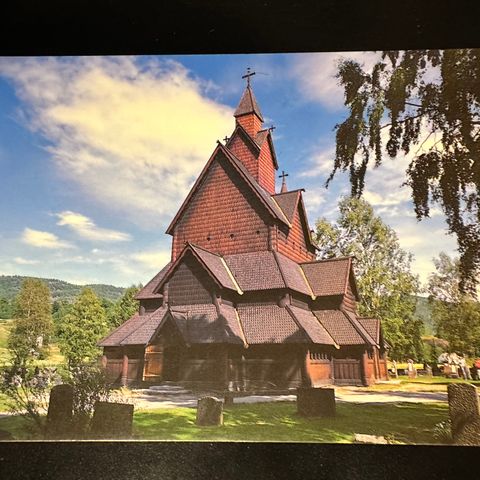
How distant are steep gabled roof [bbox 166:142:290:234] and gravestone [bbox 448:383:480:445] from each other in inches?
192

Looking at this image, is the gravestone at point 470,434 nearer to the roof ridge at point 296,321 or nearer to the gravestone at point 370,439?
the gravestone at point 370,439

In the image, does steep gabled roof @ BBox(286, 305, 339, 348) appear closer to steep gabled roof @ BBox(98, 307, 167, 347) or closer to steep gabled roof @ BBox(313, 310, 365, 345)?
steep gabled roof @ BBox(313, 310, 365, 345)

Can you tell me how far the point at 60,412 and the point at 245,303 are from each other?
4231 millimetres

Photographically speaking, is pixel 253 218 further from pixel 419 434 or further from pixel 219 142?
pixel 419 434

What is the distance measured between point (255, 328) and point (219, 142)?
14.6 feet

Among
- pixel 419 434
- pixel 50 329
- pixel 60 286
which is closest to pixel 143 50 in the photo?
pixel 60 286

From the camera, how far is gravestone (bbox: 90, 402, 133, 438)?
660 centimetres

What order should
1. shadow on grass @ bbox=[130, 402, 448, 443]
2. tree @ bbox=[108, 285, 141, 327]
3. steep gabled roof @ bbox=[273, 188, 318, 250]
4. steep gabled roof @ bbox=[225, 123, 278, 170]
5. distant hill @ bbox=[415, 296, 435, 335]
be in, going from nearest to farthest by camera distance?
shadow on grass @ bbox=[130, 402, 448, 443]
distant hill @ bbox=[415, 296, 435, 335]
tree @ bbox=[108, 285, 141, 327]
steep gabled roof @ bbox=[273, 188, 318, 250]
steep gabled roof @ bbox=[225, 123, 278, 170]

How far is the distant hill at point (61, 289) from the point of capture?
7.45m

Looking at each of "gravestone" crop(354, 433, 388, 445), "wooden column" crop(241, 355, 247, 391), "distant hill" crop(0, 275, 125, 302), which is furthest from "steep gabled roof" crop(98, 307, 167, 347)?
"gravestone" crop(354, 433, 388, 445)

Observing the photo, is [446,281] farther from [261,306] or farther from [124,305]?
[124,305]

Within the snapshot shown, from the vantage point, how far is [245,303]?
336 inches

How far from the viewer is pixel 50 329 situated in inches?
292

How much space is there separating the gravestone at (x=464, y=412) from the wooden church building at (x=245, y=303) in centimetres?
120
